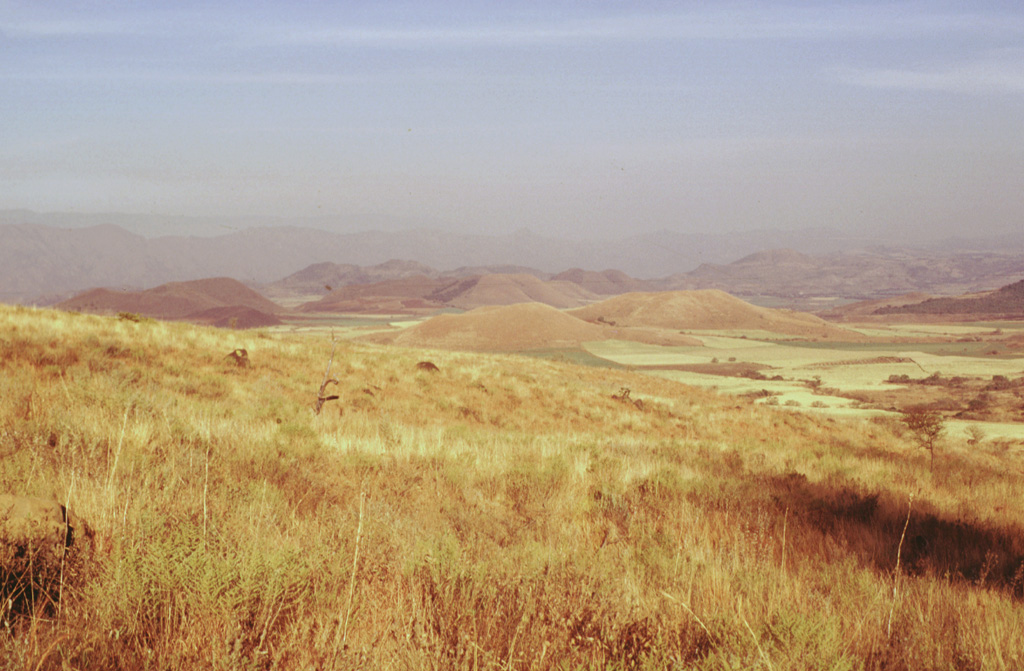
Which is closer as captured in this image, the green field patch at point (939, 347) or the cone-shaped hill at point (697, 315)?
the green field patch at point (939, 347)

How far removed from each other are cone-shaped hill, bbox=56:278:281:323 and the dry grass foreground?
11879 centimetres

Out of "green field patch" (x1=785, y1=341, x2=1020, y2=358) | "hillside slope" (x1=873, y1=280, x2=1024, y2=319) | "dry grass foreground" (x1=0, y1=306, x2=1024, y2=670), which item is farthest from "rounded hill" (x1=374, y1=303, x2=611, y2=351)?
"hillside slope" (x1=873, y1=280, x2=1024, y2=319)

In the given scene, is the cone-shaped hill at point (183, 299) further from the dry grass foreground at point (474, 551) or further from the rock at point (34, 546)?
the rock at point (34, 546)

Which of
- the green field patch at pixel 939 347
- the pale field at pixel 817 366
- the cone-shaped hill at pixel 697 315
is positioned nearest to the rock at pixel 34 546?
the pale field at pixel 817 366

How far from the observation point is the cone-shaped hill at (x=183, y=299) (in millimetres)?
121812

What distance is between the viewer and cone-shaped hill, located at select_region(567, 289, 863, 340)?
101806 millimetres

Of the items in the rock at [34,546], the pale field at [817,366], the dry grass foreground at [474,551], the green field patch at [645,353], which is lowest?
the green field patch at [645,353]

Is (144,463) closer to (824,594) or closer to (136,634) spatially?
(136,634)

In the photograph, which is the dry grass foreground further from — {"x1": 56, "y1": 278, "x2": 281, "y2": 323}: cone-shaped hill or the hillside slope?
the hillside slope

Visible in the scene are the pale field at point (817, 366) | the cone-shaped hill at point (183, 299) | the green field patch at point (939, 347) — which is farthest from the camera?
the cone-shaped hill at point (183, 299)

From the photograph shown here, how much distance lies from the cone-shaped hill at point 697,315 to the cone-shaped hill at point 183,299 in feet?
261

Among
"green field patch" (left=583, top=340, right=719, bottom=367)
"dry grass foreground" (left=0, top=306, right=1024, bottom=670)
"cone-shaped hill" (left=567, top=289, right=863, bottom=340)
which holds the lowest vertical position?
"green field patch" (left=583, top=340, right=719, bottom=367)

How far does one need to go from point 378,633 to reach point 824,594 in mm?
2940

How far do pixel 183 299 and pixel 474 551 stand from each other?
172 meters
